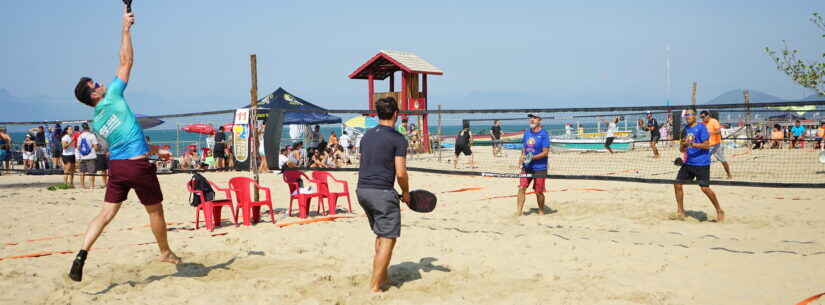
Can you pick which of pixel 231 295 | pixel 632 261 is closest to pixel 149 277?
pixel 231 295

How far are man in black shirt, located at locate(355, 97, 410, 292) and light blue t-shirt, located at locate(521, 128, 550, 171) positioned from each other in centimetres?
375

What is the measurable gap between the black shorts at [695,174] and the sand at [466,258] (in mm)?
554

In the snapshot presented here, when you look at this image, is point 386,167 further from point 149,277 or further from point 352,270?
point 149,277

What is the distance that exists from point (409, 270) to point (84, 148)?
979cm

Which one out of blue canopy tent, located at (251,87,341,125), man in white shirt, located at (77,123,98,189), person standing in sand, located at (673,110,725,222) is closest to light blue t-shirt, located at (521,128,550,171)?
person standing in sand, located at (673,110,725,222)

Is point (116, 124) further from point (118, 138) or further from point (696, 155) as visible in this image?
point (696, 155)

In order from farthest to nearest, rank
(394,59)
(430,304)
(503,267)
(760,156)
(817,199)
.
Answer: (394,59) → (760,156) → (817,199) → (503,267) → (430,304)

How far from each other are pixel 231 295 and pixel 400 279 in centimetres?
134

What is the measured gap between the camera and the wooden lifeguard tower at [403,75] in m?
23.2

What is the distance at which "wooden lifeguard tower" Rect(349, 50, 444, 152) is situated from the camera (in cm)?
2316

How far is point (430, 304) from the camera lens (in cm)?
432

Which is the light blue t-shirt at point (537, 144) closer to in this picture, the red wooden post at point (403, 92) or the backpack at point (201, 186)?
the backpack at point (201, 186)

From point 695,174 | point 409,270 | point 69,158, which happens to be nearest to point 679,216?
point 695,174

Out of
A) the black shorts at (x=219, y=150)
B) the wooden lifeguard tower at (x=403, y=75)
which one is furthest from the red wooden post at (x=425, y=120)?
the black shorts at (x=219, y=150)
